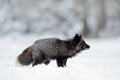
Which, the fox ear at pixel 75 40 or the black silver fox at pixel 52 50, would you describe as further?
the fox ear at pixel 75 40

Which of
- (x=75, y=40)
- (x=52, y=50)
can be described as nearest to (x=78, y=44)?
(x=75, y=40)

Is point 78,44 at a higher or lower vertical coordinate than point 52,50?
higher

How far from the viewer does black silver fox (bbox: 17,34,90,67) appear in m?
11.5

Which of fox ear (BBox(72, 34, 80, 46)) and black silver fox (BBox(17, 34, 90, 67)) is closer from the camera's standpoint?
black silver fox (BBox(17, 34, 90, 67))

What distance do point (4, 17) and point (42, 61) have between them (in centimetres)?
2751

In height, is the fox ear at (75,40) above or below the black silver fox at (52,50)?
above

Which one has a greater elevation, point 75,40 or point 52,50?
point 75,40

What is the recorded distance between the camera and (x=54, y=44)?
1165 centimetres

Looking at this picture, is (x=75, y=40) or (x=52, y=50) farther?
(x=75, y=40)

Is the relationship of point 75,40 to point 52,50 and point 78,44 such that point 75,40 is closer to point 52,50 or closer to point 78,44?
point 78,44

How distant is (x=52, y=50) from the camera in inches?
456

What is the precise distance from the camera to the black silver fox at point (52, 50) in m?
11.5

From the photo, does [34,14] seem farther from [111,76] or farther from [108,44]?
[111,76]

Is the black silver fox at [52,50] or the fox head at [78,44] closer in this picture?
the black silver fox at [52,50]
